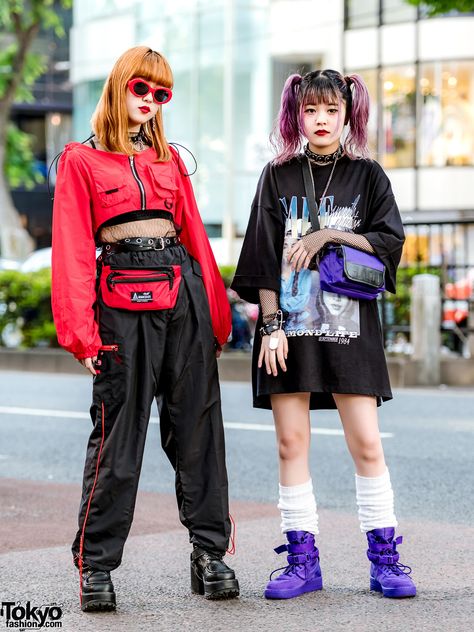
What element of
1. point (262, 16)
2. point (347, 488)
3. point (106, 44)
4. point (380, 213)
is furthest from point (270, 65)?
point (380, 213)

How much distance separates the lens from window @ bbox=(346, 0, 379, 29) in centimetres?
3178

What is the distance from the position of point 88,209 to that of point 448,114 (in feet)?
91.6

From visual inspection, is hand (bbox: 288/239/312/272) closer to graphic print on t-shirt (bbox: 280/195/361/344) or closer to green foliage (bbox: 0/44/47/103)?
graphic print on t-shirt (bbox: 280/195/361/344)

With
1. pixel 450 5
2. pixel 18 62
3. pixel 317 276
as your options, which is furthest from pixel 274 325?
pixel 18 62

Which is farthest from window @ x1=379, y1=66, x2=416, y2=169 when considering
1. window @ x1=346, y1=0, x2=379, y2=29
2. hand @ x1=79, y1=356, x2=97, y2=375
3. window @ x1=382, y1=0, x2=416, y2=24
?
hand @ x1=79, y1=356, x2=97, y2=375

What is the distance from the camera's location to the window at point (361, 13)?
31781mm

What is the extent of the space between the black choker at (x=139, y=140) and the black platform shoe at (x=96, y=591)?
58.4 inches

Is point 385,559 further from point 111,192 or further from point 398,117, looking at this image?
point 398,117

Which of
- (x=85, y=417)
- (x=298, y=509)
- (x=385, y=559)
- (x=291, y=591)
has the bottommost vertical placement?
(x=85, y=417)

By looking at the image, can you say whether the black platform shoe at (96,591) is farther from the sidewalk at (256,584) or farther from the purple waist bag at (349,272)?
the purple waist bag at (349,272)

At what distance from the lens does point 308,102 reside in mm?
4484

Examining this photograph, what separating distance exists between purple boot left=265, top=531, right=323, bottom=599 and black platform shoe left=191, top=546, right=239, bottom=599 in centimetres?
14

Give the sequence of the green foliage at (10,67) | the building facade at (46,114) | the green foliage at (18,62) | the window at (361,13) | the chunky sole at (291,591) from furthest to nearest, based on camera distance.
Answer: the building facade at (46,114), the window at (361,13), the green foliage at (10,67), the green foliage at (18,62), the chunky sole at (291,591)

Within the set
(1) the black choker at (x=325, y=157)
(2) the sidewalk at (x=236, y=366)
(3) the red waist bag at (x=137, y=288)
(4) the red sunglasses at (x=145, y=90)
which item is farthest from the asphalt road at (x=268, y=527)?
(2) the sidewalk at (x=236, y=366)
